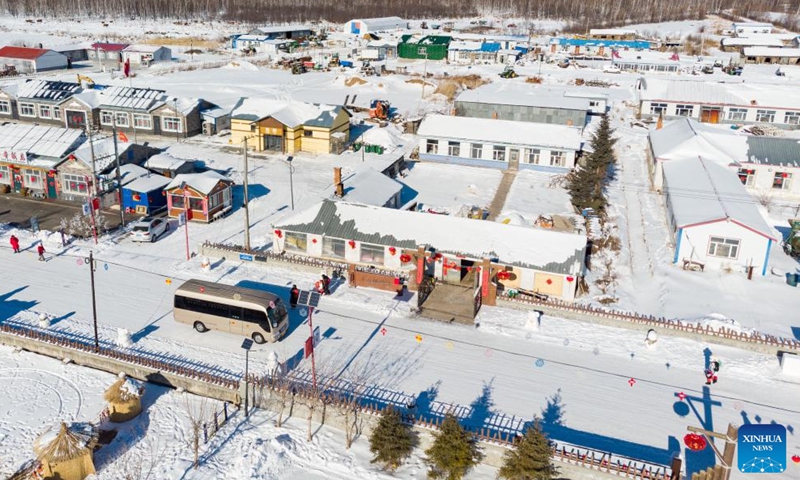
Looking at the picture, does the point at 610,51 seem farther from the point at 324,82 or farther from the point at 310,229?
the point at 310,229

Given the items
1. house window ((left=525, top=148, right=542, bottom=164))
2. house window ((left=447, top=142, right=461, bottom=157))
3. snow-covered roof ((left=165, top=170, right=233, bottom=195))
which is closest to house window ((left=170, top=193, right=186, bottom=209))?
snow-covered roof ((left=165, top=170, right=233, bottom=195))

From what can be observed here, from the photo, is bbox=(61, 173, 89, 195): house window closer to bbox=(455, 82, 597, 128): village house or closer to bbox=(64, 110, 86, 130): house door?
bbox=(64, 110, 86, 130): house door

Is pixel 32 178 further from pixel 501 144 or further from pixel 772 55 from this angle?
pixel 772 55

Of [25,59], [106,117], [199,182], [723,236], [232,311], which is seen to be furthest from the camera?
[25,59]

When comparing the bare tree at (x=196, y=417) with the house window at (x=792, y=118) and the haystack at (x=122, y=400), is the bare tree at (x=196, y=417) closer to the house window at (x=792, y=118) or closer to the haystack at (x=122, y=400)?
the haystack at (x=122, y=400)

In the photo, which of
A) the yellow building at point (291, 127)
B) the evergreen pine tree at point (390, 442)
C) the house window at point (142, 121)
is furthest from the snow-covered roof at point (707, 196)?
the house window at point (142, 121)

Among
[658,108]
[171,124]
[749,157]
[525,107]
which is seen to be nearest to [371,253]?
[749,157]
